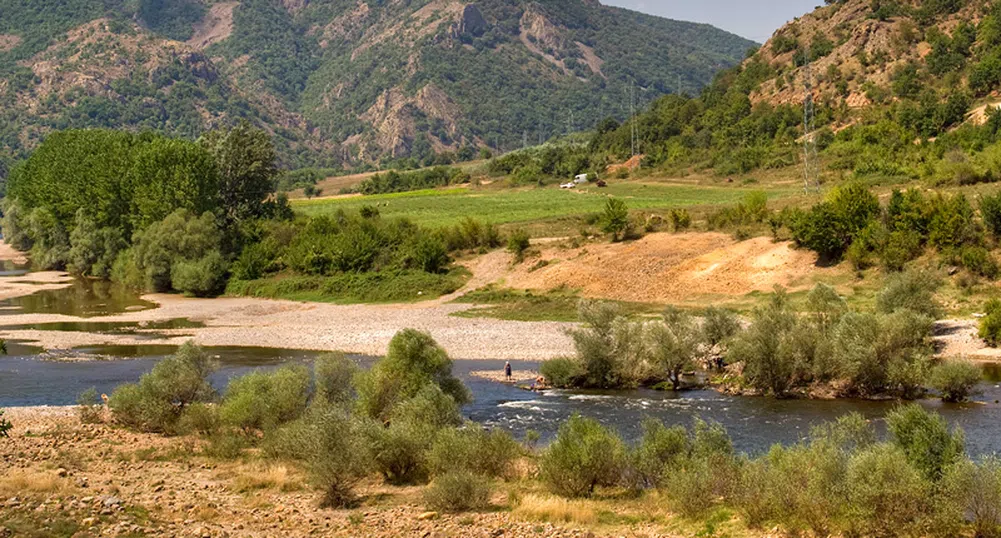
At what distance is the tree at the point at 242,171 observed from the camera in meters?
87.2

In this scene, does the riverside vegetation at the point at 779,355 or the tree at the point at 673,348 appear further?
the tree at the point at 673,348

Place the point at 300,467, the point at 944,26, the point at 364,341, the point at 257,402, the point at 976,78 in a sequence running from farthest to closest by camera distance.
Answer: the point at 944,26, the point at 976,78, the point at 364,341, the point at 257,402, the point at 300,467

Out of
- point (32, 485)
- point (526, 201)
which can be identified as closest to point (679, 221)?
point (526, 201)

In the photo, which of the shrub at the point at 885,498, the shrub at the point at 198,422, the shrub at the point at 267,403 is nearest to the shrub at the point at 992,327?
the shrub at the point at 885,498

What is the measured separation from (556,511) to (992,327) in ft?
91.2

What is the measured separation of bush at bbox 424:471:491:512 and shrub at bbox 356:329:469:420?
7.48 m

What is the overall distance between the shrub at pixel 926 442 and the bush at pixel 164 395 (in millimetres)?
20902

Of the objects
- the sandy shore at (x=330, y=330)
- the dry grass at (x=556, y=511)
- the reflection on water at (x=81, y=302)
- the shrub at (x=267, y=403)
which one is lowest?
the sandy shore at (x=330, y=330)

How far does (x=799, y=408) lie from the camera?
3406cm

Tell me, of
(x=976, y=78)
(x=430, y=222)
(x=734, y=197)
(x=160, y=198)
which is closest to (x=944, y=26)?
(x=976, y=78)

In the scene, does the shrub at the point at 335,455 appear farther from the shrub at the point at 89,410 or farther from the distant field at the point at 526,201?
the distant field at the point at 526,201

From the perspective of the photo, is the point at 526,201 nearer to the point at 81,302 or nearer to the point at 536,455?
the point at 81,302

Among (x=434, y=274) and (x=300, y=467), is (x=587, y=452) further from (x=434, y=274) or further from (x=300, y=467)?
(x=434, y=274)

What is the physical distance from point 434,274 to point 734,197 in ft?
112
